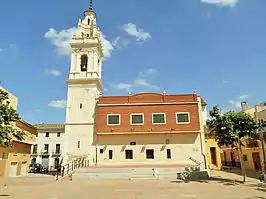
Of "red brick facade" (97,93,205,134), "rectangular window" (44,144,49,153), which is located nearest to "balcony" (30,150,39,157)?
"rectangular window" (44,144,49,153)

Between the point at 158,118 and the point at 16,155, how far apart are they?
19.3 meters

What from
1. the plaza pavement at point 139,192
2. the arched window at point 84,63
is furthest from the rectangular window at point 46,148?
the plaza pavement at point 139,192

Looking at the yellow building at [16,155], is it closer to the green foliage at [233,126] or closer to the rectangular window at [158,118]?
the rectangular window at [158,118]

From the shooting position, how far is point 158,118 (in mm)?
28234

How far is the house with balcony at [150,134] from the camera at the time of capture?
1074 inches

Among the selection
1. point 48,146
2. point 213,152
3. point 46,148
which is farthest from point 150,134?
point 46,148

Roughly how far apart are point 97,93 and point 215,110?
631 inches

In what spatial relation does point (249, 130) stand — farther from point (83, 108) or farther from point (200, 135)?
point (83, 108)

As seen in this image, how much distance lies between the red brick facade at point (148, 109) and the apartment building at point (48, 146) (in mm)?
23844

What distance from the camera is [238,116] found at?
19469mm

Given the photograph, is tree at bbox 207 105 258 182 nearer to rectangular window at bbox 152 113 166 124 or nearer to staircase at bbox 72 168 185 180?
staircase at bbox 72 168 185 180

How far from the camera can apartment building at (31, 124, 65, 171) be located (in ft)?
157

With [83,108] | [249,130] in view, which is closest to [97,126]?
[83,108]

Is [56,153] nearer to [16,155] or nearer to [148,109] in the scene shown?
[16,155]
